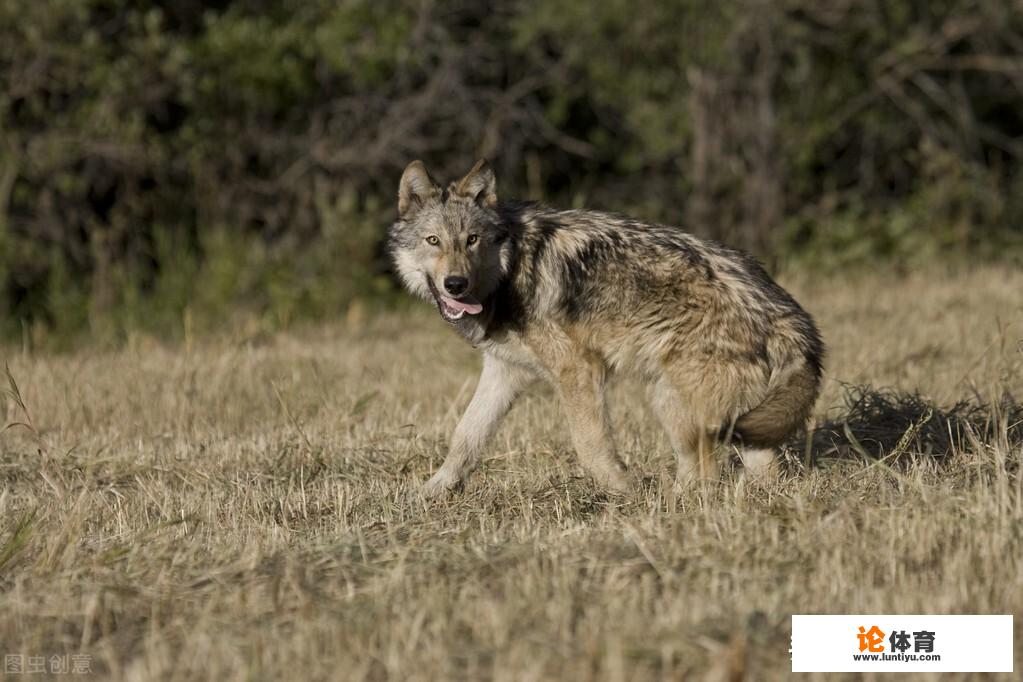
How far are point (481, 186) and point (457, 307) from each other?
2.25 feet

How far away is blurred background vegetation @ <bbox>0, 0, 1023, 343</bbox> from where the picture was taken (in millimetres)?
12914

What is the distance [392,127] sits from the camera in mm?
14938

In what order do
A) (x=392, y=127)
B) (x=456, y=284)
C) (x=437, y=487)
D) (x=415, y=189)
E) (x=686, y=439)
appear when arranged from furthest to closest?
(x=392, y=127) → (x=415, y=189) → (x=437, y=487) → (x=456, y=284) → (x=686, y=439)

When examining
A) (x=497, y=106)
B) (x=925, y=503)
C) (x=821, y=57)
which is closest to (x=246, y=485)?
(x=925, y=503)

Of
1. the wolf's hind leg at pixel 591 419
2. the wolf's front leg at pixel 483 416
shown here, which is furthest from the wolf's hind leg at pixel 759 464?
the wolf's front leg at pixel 483 416

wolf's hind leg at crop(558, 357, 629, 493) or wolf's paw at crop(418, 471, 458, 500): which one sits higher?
wolf's hind leg at crop(558, 357, 629, 493)

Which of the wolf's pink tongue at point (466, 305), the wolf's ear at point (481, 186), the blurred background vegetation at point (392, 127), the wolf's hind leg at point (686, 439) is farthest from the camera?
the blurred background vegetation at point (392, 127)

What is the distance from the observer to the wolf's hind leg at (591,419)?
575 centimetres

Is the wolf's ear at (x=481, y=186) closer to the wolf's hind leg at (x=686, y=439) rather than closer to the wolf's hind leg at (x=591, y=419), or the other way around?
the wolf's hind leg at (x=591, y=419)

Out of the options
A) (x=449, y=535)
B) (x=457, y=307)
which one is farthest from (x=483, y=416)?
(x=449, y=535)

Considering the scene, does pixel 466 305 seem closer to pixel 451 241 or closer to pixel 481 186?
pixel 451 241

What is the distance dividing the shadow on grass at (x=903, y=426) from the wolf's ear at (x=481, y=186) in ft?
6.29

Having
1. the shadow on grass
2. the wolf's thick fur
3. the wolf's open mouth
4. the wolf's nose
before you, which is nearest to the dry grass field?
the shadow on grass

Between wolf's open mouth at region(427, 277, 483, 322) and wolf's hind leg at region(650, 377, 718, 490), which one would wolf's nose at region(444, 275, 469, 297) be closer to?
wolf's open mouth at region(427, 277, 483, 322)
